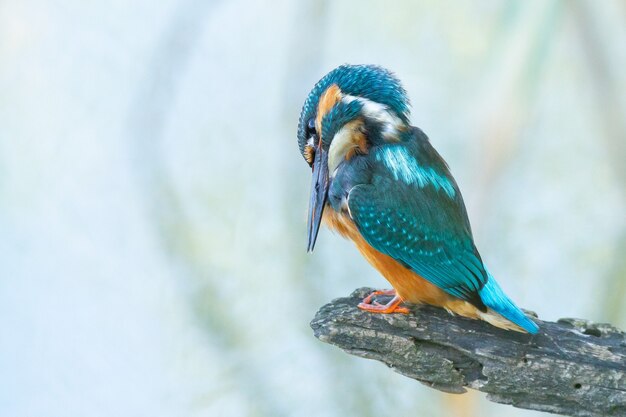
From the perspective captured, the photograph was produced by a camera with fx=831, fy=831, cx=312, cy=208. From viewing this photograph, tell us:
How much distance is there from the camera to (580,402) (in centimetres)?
180

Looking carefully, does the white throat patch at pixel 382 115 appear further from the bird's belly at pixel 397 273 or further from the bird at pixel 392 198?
the bird's belly at pixel 397 273

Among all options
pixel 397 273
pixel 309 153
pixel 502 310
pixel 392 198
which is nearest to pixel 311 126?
pixel 309 153

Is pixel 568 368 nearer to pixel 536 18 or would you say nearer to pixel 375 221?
pixel 375 221

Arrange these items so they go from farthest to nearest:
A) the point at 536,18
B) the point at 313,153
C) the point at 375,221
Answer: the point at 536,18
the point at 313,153
the point at 375,221

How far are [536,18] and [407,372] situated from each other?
4.78 feet

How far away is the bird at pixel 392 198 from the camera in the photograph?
1.82 meters

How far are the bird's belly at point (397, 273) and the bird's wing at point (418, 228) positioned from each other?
39 millimetres

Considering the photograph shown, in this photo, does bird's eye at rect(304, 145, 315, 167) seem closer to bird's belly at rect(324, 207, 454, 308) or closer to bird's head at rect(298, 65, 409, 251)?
bird's head at rect(298, 65, 409, 251)

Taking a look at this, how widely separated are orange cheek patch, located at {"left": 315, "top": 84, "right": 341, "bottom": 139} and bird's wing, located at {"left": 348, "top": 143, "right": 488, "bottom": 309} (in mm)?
159

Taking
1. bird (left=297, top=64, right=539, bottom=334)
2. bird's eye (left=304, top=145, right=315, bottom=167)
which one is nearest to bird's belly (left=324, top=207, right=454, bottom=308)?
bird (left=297, top=64, right=539, bottom=334)

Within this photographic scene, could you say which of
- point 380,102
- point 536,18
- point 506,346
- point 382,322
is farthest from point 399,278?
point 536,18

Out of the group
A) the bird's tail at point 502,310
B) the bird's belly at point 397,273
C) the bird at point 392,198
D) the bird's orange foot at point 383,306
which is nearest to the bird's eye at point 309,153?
the bird at point 392,198

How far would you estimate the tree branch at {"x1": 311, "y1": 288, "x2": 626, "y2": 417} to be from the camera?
1.79 metres

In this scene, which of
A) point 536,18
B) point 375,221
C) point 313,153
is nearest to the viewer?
point 375,221
